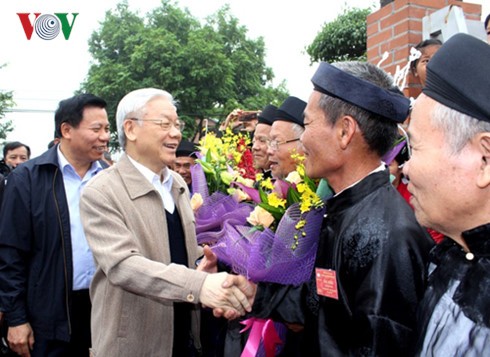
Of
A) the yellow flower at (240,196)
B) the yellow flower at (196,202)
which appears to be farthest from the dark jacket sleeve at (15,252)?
the yellow flower at (240,196)

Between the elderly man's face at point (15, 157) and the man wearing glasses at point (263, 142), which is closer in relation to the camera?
the man wearing glasses at point (263, 142)

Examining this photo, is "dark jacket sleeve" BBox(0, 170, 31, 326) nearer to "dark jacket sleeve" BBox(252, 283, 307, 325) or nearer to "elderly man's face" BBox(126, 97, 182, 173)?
"elderly man's face" BBox(126, 97, 182, 173)

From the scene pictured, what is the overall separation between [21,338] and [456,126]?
3136 millimetres

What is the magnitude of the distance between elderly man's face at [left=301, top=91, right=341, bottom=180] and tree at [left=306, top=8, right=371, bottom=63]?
8.63 m

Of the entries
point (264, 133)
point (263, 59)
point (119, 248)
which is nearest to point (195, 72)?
point (263, 59)

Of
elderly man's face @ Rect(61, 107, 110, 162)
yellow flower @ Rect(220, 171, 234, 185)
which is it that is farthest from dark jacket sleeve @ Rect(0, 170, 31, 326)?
yellow flower @ Rect(220, 171, 234, 185)

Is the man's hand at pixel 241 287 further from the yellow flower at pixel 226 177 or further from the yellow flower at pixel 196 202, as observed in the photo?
the yellow flower at pixel 226 177

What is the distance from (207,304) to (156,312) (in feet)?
1.55

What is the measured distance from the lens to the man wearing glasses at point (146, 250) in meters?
2.31

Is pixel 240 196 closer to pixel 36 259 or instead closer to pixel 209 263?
pixel 209 263

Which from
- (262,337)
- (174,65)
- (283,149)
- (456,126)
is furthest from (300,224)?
(174,65)

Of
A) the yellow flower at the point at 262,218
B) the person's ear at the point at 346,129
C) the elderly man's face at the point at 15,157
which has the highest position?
the elderly man's face at the point at 15,157

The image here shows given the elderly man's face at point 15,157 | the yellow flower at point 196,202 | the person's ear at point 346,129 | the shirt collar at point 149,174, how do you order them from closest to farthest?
the person's ear at point 346,129 < the shirt collar at point 149,174 < the yellow flower at point 196,202 < the elderly man's face at point 15,157

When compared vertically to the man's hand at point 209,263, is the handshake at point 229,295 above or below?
below
